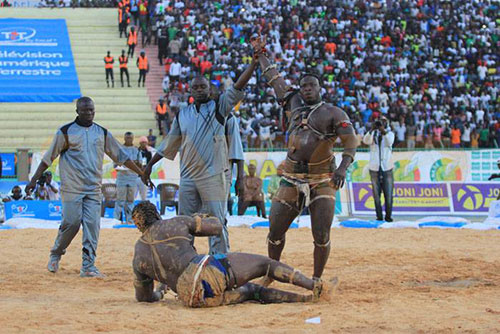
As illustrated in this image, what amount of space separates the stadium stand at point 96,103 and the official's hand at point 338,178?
2105cm

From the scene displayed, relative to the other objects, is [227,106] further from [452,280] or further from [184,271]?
[452,280]

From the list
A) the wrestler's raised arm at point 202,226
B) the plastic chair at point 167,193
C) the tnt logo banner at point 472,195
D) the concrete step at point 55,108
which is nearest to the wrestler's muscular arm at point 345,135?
the wrestler's raised arm at point 202,226

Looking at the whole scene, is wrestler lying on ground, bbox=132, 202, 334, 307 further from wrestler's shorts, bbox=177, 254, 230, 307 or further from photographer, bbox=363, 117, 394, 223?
photographer, bbox=363, 117, 394, 223

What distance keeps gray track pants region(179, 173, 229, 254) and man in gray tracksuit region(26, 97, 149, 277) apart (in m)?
1.44

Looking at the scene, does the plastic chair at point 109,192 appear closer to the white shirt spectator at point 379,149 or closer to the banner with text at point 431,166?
the white shirt spectator at point 379,149

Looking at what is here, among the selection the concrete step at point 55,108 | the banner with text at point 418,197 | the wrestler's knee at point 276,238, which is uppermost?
the concrete step at point 55,108

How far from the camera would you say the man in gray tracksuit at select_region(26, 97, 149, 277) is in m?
9.96

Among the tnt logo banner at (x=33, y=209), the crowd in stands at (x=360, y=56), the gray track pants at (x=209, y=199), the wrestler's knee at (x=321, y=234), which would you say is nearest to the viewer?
the wrestler's knee at (x=321, y=234)

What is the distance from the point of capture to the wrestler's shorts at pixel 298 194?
822 cm

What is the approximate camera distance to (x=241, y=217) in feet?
59.3

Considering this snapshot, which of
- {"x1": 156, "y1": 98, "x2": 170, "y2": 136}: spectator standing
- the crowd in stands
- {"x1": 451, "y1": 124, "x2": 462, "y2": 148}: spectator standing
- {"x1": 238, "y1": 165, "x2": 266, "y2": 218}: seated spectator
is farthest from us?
the crowd in stands

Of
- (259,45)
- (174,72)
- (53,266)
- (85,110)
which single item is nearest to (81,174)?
(85,110)

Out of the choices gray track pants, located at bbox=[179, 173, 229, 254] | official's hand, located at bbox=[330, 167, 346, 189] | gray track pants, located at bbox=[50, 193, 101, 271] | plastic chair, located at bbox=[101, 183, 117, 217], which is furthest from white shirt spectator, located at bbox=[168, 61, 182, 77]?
official's hand, located at bbox=[330, 167, 346, 189]

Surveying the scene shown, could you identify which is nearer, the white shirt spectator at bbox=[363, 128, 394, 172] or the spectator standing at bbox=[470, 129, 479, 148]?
the white shirt spectator at bbox=[363, 128, 394, 172]
